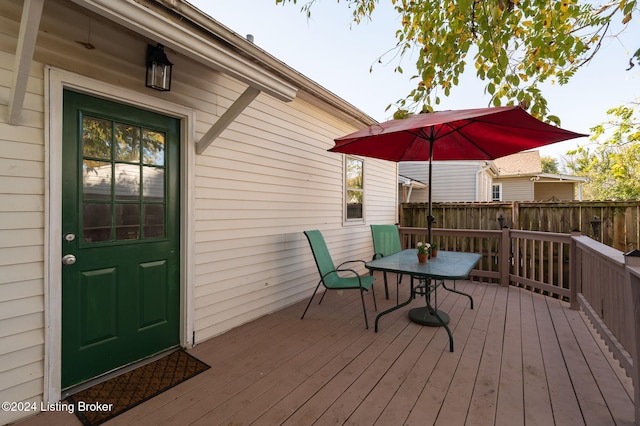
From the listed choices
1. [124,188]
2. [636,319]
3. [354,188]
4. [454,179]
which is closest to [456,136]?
[354,188]

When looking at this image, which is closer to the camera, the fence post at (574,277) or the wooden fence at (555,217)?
the fence post at (574,277)

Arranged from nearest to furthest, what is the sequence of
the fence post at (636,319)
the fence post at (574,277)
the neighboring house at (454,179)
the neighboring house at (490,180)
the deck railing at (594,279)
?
the fence post at (636,319) → the deck railing at (594,279) → the fence post at (574,277) → the neighboring house at (454,179) → the neighboring house at (490,180)

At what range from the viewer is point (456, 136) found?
354 cm

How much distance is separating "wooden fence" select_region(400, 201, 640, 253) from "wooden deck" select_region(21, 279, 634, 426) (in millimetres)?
2445

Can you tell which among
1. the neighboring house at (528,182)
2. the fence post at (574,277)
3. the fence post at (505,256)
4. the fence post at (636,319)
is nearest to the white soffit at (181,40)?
the fence post at (636,319)

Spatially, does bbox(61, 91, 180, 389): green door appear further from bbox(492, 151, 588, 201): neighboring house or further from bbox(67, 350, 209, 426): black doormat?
bbox(492, 151, 588, 201): neighboring house

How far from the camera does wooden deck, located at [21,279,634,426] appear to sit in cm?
175

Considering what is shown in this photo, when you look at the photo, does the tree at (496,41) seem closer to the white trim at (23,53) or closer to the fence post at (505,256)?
the white trim at (23,53)

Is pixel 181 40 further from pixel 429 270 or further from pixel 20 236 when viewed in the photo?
pixel 429 270

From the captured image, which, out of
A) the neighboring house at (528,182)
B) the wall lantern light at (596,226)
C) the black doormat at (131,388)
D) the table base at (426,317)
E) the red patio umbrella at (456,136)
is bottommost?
the black doormat at (131,388)

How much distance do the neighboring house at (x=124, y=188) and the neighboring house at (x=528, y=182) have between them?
12723 millimetres

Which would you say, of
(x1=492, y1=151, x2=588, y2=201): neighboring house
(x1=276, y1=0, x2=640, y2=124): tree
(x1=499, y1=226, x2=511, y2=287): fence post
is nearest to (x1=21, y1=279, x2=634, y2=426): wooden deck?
(x1=499, y1=226, x2=511, y2=287): fence post

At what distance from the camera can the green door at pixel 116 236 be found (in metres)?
1.97

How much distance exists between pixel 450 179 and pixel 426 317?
942 centimetres
